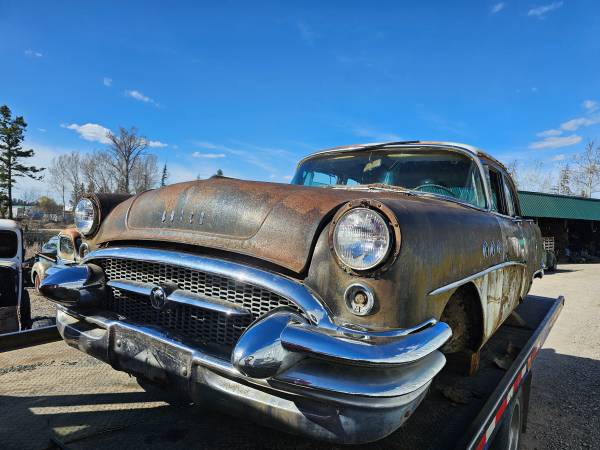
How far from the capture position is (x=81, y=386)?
263 cm

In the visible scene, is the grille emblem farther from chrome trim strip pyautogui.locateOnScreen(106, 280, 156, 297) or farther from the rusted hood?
the rusted hood

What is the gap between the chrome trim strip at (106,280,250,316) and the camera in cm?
168

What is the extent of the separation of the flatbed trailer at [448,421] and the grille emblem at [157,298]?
69 cm

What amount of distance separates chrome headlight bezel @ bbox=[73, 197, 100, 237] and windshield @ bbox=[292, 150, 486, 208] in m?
1.72

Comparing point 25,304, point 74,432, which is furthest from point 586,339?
point 25,304

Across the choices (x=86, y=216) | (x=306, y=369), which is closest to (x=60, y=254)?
(x=86, y=216)

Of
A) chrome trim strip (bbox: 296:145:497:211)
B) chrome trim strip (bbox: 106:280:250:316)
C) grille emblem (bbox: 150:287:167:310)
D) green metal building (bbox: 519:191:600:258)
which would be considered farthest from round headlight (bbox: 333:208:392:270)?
green metal building (bbox: 519:191:600:258)

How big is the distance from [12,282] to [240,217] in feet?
13.4

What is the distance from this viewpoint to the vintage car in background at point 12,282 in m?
4.21

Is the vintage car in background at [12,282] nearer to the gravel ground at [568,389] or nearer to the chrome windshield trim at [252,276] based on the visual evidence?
the chrome windshield trim at [252,276]

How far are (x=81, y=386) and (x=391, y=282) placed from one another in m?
2.27

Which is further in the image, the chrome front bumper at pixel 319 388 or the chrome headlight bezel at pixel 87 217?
the chrome headlight bezel at pixel 87 217

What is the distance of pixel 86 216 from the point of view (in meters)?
2.44

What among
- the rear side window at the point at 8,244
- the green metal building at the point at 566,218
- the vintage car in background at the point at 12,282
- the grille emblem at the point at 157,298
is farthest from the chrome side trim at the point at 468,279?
the green metal building at the point at 566,218
